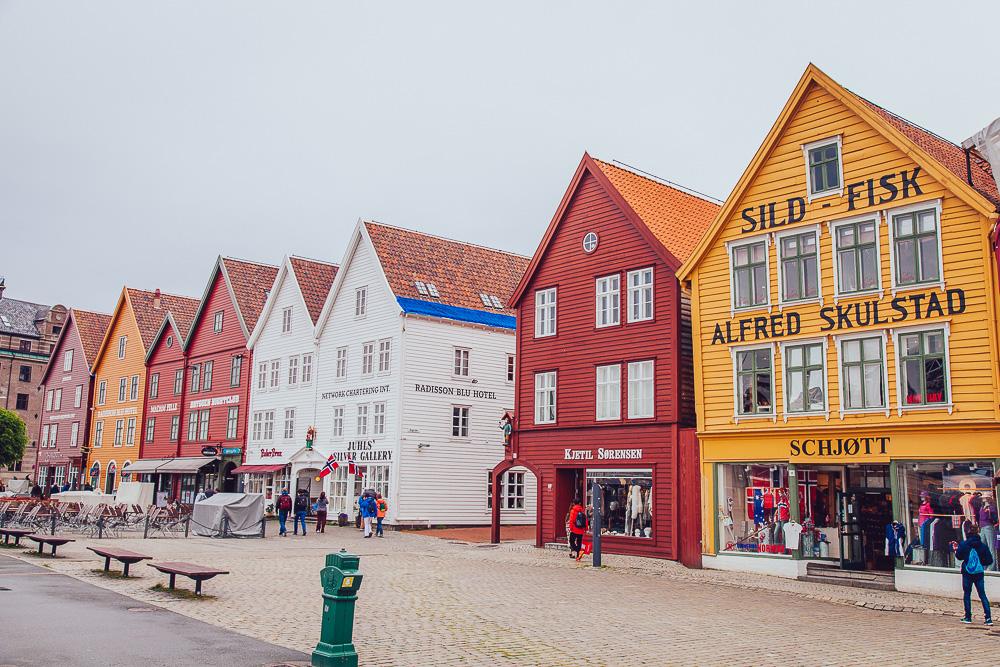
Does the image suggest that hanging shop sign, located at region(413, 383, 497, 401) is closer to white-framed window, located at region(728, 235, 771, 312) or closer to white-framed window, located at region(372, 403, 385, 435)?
white-framed window, located at region(372, 403, 385, 435)

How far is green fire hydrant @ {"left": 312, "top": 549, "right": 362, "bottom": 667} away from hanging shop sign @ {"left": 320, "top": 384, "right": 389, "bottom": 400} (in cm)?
2697

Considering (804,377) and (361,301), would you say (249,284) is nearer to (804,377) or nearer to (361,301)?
(361,301)

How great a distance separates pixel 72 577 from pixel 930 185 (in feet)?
65.2

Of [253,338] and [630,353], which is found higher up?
[253,338]

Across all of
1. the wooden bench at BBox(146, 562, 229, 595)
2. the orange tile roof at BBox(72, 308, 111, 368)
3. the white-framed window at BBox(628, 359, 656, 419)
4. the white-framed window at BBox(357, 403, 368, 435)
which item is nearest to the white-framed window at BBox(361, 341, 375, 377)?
the white-framed window at BBox(357, 403, 368, 435)

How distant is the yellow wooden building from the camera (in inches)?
781

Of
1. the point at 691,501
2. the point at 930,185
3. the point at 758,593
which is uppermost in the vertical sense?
the point at 930,185

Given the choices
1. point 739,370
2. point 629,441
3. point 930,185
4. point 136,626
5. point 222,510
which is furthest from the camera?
point 222,510

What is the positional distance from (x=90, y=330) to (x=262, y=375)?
25.4 meters

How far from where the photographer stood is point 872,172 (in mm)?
21969

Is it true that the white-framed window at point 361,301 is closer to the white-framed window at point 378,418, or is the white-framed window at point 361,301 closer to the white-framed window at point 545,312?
the white-framed window at point 378,418

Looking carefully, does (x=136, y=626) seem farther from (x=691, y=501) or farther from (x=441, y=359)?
(x=441, y=359)

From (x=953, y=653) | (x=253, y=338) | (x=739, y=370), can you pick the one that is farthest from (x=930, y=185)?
(x=253, y=338)

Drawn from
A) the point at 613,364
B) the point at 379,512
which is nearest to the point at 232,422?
the point at 379,512
